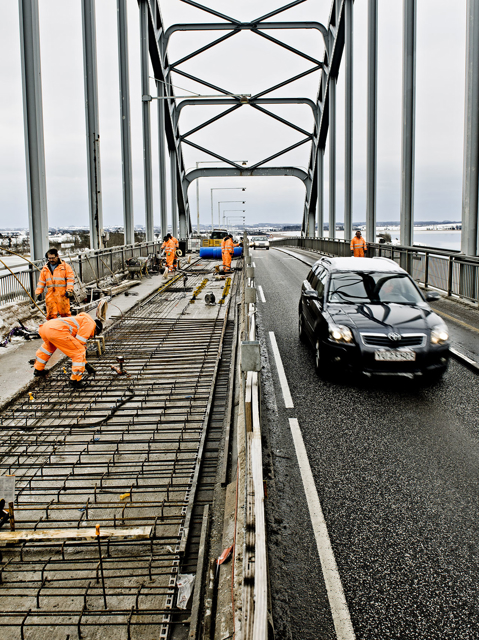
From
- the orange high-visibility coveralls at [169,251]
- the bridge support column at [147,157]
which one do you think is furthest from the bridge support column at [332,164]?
the orange high-visibility coveralls at [169,251]

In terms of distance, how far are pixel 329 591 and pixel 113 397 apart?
15.2 ft

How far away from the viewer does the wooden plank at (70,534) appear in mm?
3961

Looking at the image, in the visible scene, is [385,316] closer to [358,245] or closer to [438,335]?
[438,335]

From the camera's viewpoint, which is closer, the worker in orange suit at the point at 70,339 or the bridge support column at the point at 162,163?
the worker in orange suit at the point at 70,339

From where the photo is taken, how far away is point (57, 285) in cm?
1069

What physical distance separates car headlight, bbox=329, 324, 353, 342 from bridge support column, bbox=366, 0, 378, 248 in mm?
18641

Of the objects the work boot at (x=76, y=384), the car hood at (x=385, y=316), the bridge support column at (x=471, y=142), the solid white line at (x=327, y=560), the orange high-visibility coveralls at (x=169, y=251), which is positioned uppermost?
the bridge support column at (x=471, y=142)

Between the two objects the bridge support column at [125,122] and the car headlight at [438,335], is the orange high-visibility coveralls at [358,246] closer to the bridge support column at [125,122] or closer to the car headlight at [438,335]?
the bridge support column at [125,122]

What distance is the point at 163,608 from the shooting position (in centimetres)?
343

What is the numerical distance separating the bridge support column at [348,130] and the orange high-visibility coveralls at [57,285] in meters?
22.2

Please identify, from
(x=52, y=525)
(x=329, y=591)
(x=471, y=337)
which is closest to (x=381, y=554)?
(x=329, y=591)

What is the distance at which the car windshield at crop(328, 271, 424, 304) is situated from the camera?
8492 mm

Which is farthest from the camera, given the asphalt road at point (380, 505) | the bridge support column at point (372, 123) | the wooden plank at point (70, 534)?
the bridge support column at point (372, 123)

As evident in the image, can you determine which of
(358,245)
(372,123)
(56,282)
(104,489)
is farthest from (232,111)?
(104,489)
